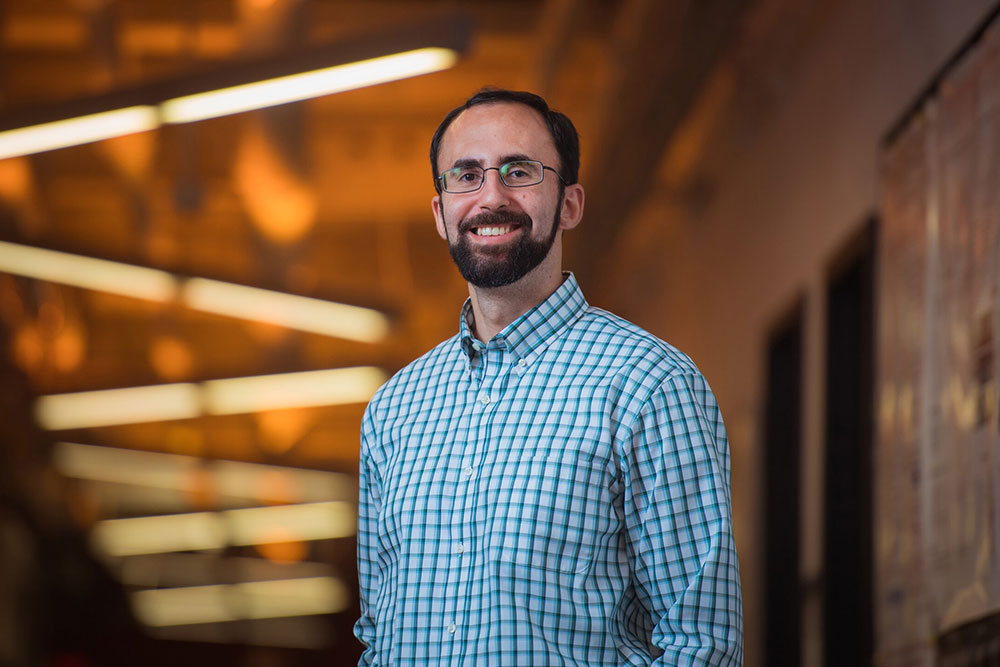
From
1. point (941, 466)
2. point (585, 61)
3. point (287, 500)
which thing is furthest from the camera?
point (287, 500)

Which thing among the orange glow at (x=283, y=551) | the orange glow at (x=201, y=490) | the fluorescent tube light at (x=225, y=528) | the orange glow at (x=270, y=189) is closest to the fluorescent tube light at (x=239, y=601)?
the orange glow at (x=283, y=551)

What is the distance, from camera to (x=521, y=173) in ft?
5.13

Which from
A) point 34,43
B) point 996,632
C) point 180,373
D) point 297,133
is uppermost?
point 34,43

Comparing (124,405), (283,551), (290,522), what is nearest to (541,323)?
(124,405)

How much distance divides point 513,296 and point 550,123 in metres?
0.22

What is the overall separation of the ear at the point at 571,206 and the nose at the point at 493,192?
105mm

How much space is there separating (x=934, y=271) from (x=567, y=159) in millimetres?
1831

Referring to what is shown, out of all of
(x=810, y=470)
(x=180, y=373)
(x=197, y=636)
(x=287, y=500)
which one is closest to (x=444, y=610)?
(x=810, y=470)

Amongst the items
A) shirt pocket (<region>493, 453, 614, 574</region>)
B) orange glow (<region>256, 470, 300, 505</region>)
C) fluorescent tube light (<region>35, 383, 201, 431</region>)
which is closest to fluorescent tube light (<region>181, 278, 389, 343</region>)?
fluorescent tube light (<region>35, 383, 201, 431</region>)

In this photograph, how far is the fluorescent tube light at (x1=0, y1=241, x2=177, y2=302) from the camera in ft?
15.0

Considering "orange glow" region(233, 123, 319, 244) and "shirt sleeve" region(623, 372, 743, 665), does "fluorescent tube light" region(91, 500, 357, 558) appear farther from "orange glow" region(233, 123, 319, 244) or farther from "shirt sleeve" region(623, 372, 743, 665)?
"shirt sleeve" region(623, 372, 743, 665)

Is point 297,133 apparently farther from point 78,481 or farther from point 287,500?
point 78,481

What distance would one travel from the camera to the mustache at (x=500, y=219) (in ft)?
5.06

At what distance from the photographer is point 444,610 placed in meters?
1.50
